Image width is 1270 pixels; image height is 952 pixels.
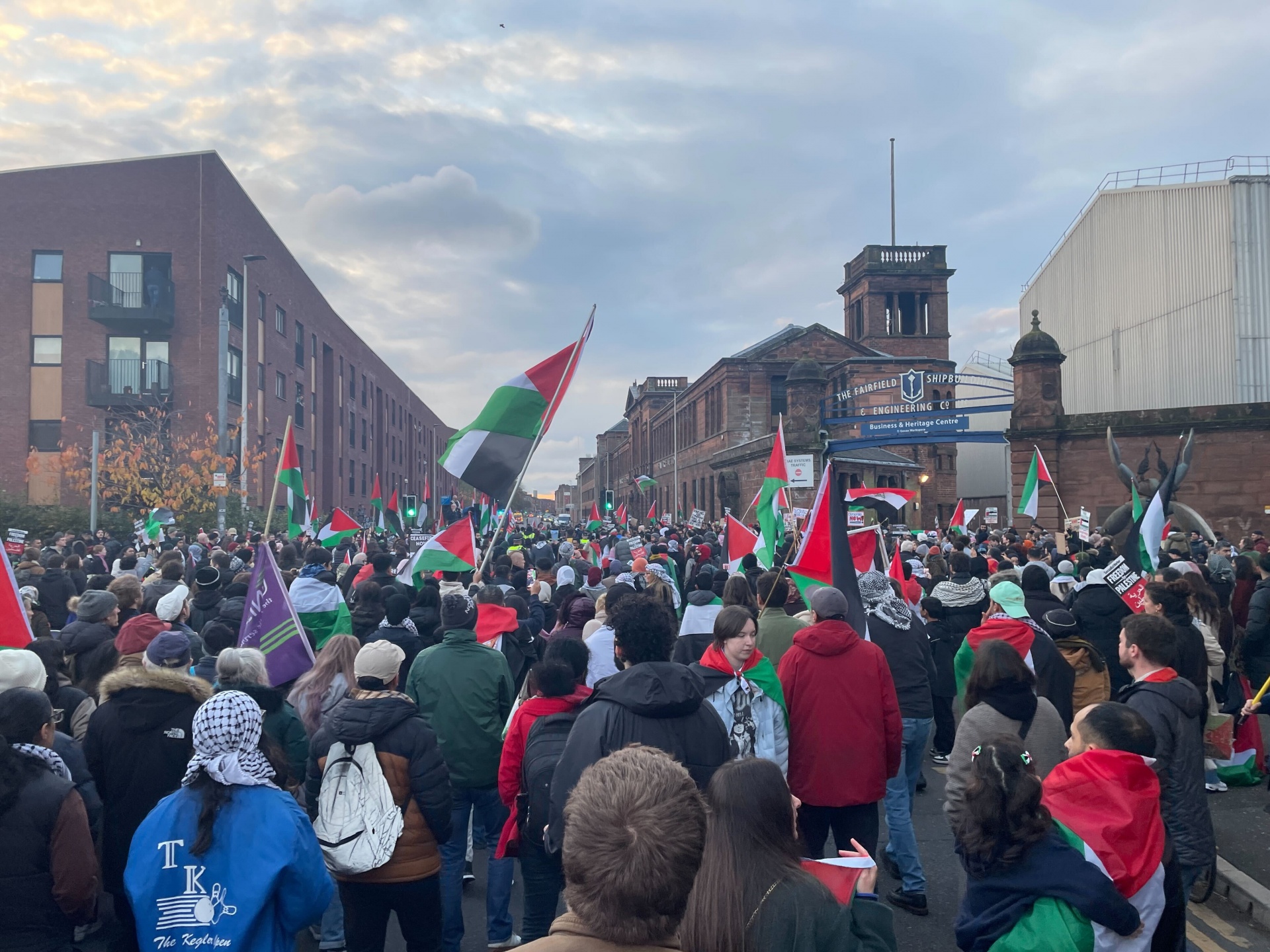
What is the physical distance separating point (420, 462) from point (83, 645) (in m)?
89.1

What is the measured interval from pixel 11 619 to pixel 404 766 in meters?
2.74

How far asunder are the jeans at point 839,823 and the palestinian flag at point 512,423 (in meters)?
4.44

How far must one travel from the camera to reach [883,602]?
20.1 ft

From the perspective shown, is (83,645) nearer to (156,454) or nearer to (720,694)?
(720,694)

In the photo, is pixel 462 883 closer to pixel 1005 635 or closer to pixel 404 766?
pixel 404 766

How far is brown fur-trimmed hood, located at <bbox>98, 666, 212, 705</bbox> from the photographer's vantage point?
13.0 ft

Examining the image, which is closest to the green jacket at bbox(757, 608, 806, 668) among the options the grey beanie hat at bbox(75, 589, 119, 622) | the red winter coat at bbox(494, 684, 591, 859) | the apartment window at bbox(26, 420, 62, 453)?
the red winter coat at bbox(494, 684, 591, 859)

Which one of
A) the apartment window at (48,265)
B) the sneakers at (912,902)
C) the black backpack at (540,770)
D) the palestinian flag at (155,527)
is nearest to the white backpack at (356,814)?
the black backpack at (540,770)

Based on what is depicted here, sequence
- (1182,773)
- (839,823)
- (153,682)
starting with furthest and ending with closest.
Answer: (839,823)
(1182,773)
(153,682)

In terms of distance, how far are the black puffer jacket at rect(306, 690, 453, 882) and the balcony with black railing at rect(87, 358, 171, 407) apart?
33902mm

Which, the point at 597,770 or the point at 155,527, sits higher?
the point at 155,527

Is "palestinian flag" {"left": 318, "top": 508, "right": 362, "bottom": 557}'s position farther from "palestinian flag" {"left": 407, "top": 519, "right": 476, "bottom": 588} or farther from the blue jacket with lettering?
the blue jacket with lettering

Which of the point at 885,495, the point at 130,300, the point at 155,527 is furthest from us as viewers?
the point at 130,300

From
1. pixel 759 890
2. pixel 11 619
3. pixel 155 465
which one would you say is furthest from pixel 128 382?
pixel 759 890
